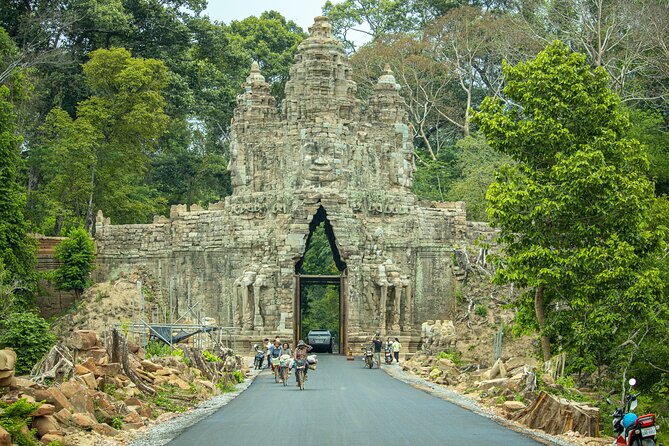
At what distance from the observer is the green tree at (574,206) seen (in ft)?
98.9

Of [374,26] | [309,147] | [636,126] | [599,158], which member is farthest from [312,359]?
[374,26]

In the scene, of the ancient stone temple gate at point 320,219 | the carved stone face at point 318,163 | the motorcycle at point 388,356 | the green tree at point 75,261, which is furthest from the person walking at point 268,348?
the green tree at point 75,261

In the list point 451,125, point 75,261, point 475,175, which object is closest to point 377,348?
point 75,261

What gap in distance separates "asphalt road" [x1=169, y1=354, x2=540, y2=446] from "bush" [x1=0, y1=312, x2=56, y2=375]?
6.86 m

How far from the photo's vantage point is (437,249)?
50188 millimetres

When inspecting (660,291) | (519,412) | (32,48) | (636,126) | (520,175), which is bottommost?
(519,412)

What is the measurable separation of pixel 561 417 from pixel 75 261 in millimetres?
32605

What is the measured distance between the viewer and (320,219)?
51.8 m

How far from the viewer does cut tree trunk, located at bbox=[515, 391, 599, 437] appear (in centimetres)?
2306

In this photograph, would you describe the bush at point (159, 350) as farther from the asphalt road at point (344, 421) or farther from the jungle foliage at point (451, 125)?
the jungle foliage at point (451, 125)

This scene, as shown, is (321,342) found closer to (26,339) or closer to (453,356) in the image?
(453,356)

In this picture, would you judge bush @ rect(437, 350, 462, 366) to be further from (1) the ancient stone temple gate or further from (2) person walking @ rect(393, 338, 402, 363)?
(1) the ancient stone temple gate

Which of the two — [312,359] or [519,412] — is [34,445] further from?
[312,359]

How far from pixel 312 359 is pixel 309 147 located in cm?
1522
